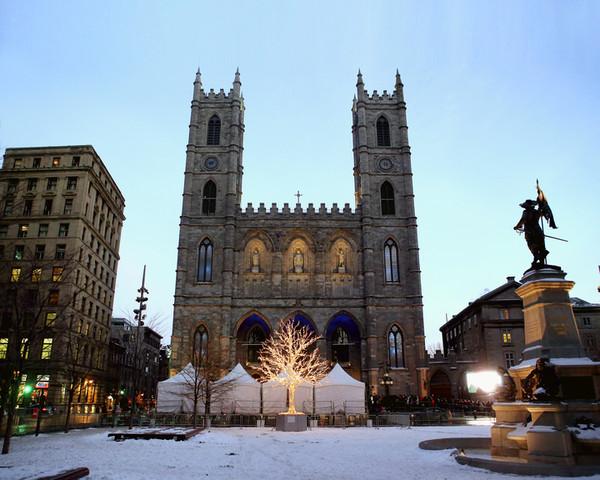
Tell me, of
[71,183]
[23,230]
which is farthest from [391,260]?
[23,230]

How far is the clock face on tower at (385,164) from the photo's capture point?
4875 centimetres

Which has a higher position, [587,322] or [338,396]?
[587,322]

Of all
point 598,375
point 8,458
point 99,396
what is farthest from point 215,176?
point 598,375

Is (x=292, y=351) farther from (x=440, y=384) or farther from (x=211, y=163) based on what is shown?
(x=440, y=384)

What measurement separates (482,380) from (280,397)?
24.5 m

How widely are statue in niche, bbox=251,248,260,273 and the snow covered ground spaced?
26.6m

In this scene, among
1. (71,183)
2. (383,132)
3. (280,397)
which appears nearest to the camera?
(280,397)

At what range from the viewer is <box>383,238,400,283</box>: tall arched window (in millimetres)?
44781

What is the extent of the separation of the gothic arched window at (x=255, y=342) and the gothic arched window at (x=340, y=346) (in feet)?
20.9

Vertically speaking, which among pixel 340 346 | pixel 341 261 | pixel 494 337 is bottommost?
pixel 340 346

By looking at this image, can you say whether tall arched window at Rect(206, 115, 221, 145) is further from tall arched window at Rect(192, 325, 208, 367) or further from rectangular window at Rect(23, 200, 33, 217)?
tall arched window at Rect(192, 325, 208, 367)

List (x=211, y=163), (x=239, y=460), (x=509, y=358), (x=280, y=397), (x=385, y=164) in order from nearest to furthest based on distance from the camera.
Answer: (x=239, y=460) < (x=280, y=397) < (x=509, y=358) < (x=211, y=163) < (x=385, y=164)

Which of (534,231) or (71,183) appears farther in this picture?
(71,183)

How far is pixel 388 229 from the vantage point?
151 ft
